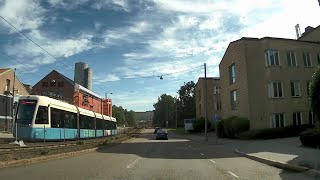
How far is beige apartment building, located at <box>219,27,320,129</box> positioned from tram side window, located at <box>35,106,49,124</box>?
2231 cm

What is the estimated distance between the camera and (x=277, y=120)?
4553 cm

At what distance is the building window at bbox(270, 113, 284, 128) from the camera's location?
45.2m

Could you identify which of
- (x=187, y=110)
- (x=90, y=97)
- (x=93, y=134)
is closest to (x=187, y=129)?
(x=90, y=97)

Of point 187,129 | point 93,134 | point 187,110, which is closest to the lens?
point 93,134

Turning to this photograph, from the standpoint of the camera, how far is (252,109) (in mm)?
45750

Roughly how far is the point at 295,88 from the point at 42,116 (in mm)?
27899

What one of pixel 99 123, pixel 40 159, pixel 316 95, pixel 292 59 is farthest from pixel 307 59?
pixel 40 159

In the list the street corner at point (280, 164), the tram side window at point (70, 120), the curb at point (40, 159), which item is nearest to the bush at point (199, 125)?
the tram side window at point (70, 120)

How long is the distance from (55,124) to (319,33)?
3565 cm

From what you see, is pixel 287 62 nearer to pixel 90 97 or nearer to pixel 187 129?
pixel 187 129

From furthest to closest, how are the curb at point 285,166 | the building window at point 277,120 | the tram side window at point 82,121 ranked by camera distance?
the building window at point 277,120 → the tram side window at point 82,121 → the curb at point 285,166

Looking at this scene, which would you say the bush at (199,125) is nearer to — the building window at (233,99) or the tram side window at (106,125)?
the tram side window at (106,125)

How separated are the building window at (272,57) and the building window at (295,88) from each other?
282 centimetres

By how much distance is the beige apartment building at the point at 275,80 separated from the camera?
45.7 m
